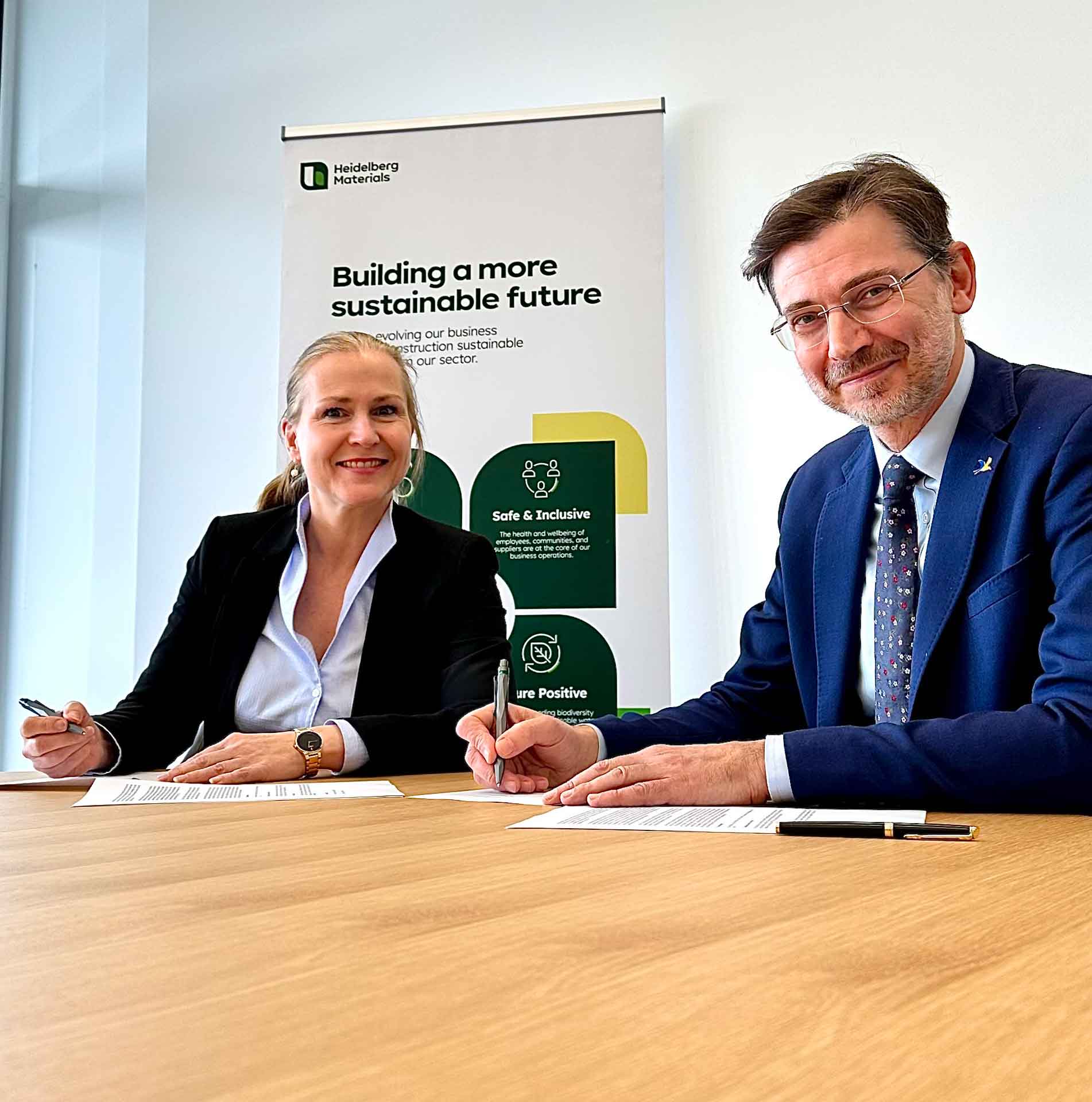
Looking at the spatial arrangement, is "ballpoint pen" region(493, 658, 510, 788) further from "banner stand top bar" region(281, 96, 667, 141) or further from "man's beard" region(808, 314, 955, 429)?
"banner stand top bar" region(281, 96, 667, 141)

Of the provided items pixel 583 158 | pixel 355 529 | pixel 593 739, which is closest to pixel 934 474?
pixel 593 739

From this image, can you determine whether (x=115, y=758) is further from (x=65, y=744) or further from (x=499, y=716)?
(x=499, y=716)

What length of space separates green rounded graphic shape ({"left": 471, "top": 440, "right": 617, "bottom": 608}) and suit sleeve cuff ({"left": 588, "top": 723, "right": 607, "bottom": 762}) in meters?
2.20

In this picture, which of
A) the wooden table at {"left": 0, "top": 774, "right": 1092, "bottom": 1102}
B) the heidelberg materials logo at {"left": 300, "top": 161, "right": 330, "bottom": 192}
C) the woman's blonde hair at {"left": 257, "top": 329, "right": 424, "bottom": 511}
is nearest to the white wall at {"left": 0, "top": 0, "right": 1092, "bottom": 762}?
the heidelberg materials logo at {"left": 300, "top": 161, "right": 330, "bottom": 192}

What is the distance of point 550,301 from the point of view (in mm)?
4176

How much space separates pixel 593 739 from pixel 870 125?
10.6ft

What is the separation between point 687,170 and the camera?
4.47 meters

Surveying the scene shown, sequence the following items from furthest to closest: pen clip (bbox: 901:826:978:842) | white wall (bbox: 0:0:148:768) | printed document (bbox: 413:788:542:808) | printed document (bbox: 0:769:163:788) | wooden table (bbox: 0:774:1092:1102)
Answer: white wall (bbox: 0:0:148:768) → printed document (bbox: 0:769:163:788) → printed document (bbox: 413:788:542:808) → pen clip (bbox: 901:826:978:842) → wooden table (bbox: 0:774:1092:1102)

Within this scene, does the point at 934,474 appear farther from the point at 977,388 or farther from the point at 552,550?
the point at 552,550

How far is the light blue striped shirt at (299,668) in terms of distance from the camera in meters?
2.42

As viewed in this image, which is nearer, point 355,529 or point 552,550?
point 355,529

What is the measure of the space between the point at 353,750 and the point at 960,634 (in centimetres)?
99

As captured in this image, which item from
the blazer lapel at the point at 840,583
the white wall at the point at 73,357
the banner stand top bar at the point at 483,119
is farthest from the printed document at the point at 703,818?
the white wall at the point at 73,357

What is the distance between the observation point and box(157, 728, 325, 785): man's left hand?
1859 mm
